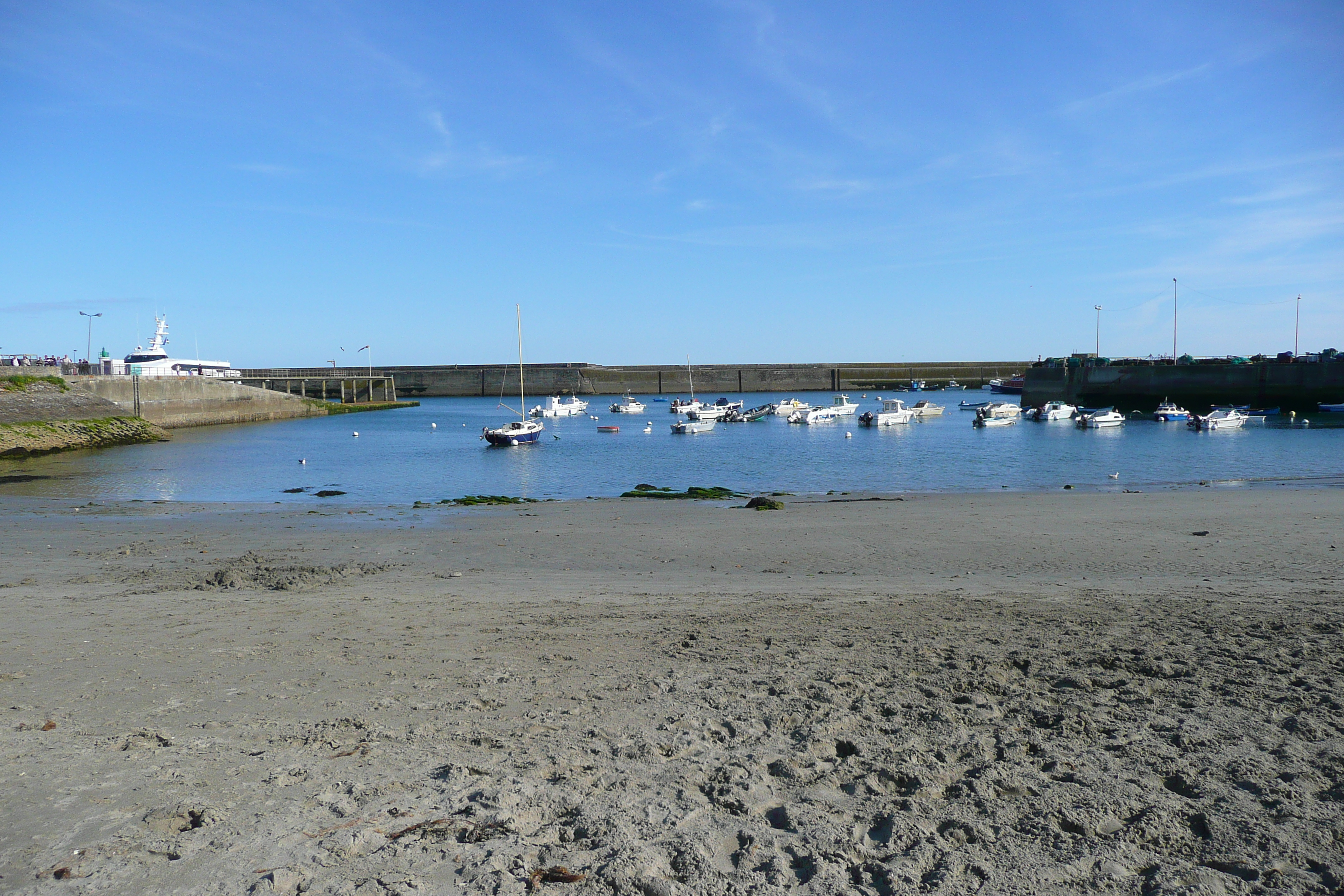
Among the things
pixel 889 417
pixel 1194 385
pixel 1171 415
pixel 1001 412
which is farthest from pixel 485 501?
pixel 1194 385

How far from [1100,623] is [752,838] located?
5317mm

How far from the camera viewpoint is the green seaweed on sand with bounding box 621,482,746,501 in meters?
24.3

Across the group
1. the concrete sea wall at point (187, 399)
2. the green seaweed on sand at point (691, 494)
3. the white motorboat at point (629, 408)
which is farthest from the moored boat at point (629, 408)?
the green seaweed on sand at point (691, 494)

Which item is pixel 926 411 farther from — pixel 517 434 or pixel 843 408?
pixel 517 434

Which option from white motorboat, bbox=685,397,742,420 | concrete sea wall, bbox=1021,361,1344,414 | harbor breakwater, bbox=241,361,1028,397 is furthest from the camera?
harbor breakwater, bbox=241,361,1028,397

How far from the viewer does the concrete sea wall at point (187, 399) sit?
53500 mm

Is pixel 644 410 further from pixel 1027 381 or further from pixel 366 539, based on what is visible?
pixel 366 539

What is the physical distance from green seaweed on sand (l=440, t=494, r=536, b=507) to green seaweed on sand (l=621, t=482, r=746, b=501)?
2.80m

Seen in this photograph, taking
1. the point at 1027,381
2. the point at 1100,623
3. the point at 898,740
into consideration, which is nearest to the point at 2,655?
the point at 898,740

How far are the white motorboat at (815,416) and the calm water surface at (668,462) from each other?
17.3 ft

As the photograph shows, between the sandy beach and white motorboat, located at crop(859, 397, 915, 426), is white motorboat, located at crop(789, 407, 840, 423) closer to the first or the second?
white motorboat, located at crop(859, 397, 915, 426)

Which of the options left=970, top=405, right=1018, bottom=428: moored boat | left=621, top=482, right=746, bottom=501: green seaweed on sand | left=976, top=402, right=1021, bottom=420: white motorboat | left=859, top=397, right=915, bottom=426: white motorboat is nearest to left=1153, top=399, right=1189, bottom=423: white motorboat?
left=976, top=402, right=1021, bottom=420: white motorboat

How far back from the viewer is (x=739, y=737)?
5219 mm

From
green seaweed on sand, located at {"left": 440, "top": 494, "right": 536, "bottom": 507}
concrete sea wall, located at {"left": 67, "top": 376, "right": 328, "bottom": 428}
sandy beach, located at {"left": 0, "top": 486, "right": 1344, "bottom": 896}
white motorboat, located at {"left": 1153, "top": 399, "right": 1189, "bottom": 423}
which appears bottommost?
white motorboat, located at {"left": 1153, "top": 399, "right": 1189, "bottom": 423}
